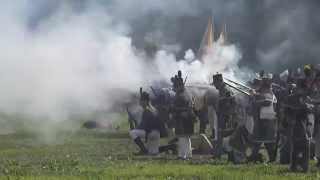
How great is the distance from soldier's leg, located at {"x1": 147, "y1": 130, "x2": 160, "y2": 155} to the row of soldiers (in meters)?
0.03

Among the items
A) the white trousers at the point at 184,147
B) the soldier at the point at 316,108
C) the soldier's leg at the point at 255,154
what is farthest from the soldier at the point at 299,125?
the white trousers at the point at 184,147

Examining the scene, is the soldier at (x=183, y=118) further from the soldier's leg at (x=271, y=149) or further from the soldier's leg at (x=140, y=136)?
the soldier's leg at (x=271, y=149)

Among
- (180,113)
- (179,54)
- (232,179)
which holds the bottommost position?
(232,179)

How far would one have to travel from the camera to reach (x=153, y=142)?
87.9 feet

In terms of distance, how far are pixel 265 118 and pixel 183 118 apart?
2.73 m

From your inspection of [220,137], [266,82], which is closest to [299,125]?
[266,82]

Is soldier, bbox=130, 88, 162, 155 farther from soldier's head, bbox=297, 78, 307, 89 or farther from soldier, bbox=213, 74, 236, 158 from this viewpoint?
soldier's head, bbox=297, 78, 307, 89

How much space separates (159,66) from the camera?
49344 mm

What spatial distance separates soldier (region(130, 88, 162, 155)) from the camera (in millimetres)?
26547

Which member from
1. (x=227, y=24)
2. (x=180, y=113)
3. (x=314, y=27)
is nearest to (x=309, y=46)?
(x=314, y=27)

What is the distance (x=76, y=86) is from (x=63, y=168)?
57.4 ft

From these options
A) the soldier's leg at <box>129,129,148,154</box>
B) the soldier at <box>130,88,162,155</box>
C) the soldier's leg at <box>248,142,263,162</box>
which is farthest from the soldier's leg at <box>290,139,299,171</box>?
the soldier's leg at <box>129,129,148,154</box>

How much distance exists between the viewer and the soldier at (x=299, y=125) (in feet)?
64.6

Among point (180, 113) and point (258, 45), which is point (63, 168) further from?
point (258, 45)
